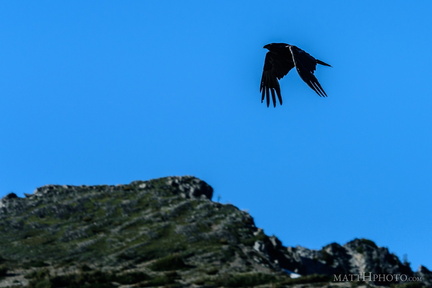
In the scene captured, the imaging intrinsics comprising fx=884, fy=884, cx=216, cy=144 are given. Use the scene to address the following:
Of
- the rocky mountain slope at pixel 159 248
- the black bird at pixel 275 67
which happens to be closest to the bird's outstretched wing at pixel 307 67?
the black bird at pixel 275 67

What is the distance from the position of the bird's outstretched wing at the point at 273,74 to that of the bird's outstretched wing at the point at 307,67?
182 inches

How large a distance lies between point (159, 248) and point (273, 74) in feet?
76.1

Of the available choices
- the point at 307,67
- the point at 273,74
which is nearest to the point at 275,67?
the point at 273,74

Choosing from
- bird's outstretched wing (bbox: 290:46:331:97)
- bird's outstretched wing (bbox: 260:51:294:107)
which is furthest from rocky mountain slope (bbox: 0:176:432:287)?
bird's outstretched wing (bbox: 290:46:331:97)

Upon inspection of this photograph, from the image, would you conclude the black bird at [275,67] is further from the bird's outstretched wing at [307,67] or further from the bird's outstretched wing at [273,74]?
the bird's outstretched wing at [307,67]

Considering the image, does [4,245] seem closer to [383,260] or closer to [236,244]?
[236,244]

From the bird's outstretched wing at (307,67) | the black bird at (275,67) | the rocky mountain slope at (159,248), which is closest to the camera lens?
the bird's outstretched wing at (307,67)

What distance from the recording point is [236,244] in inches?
2174

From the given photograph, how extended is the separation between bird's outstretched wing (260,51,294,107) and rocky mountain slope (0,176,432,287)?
10.6 metres

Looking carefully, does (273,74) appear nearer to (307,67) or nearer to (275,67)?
(275,67)

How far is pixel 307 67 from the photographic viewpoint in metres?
27.5

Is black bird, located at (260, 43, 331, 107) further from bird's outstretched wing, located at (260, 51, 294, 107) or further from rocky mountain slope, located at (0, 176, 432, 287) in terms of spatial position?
rocky mountain slope, located at (0, 176, 432, 287)

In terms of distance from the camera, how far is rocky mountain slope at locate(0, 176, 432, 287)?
45.2m

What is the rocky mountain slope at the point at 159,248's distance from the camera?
45.2m
